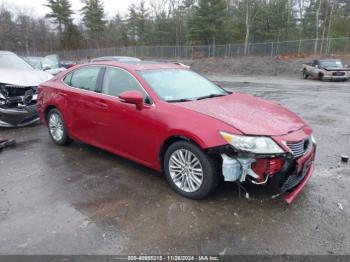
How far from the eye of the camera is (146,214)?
3.77 meters

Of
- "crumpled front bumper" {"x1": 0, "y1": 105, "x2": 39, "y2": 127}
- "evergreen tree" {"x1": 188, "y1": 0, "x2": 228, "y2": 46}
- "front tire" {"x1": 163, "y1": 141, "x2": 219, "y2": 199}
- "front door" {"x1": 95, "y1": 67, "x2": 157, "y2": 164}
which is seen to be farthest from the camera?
"evergreen tree" {"x1": 188, "y1": 0, "x2": 228, "y2": 46}

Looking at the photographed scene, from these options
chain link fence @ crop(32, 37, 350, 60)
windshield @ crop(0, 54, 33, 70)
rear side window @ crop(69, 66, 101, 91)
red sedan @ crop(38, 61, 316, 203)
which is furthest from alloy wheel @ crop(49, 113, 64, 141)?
chain link fence @ crop(32, 37, 350, 60)

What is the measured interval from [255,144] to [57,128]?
13.0 feet

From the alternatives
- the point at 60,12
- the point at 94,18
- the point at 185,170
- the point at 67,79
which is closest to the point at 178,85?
the point at 185,170

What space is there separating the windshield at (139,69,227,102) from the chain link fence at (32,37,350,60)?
34.2 m

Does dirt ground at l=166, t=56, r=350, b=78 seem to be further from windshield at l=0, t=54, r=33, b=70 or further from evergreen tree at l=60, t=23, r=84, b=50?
evergreen tree at l=60, t=23, r=84, b=50

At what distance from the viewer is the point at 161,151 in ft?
14.1

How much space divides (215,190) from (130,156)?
1305mm

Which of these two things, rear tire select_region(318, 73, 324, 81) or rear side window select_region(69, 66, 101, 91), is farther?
rear tire select_region(318, 73, 324, 81)

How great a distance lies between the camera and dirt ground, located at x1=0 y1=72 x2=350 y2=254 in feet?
10.5

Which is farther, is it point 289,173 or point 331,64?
point 331,64

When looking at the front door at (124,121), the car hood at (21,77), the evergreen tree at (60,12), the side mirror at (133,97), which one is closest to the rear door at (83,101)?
the front door at (124,121)

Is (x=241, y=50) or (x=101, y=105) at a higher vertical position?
(x=241, y=50)

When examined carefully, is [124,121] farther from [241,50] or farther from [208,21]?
[208,21]
